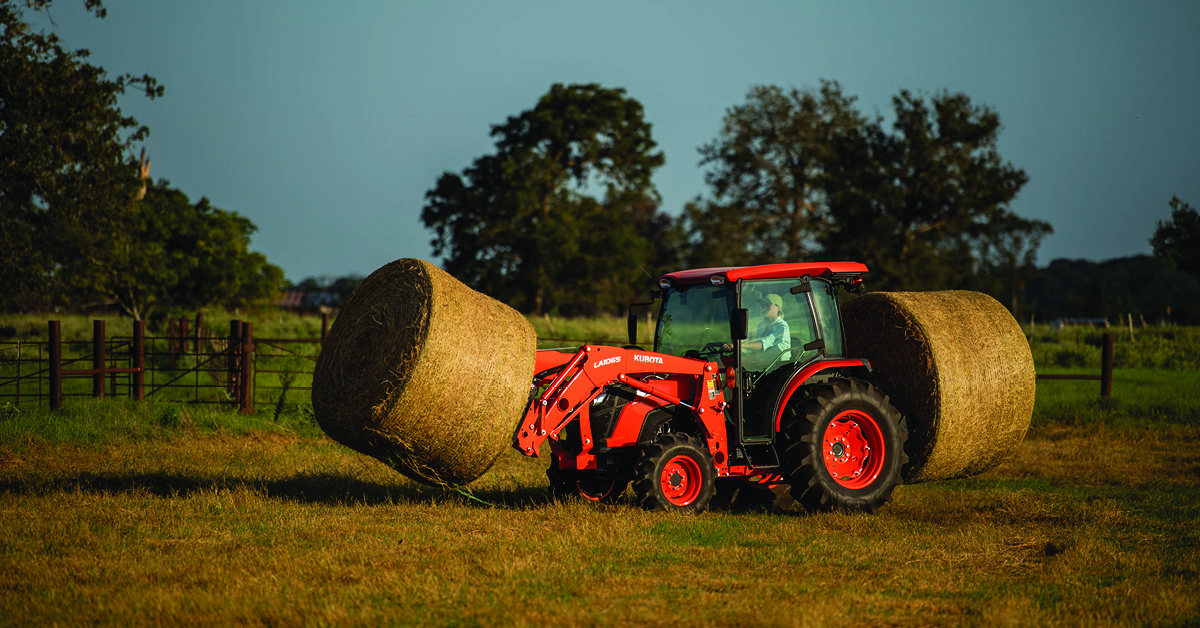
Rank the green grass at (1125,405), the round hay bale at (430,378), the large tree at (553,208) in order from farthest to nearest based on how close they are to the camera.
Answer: the large tree at (553,208)
the green grass at (1125,405)
the round hay bale at (430,378)

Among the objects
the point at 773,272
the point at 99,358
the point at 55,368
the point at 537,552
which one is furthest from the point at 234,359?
the point at 537,552

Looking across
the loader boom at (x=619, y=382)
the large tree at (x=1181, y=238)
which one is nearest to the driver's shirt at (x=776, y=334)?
the loader boom at (x=619, y=382)

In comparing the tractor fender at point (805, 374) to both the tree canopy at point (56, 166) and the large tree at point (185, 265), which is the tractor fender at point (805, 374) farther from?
the large tree at point (185, 265)

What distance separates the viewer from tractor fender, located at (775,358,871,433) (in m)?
8.52

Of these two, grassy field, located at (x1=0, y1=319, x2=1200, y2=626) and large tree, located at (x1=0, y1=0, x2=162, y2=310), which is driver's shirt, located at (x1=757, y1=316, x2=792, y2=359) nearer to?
grassy field, located at (x1=0, y1=319, x2=1200, y2=626)

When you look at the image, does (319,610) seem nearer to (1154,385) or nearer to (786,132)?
(1154,385)

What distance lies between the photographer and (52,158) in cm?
2383

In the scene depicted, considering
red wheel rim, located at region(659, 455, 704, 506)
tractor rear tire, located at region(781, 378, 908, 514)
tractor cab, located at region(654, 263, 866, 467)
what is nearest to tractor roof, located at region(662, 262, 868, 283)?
tractor cab, located at region(654, 263, 866, 467)

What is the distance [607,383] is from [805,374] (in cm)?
184

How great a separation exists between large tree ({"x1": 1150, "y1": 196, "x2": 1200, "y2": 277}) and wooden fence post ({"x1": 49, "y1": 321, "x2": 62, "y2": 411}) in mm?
34739

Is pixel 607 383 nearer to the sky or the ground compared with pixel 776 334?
nearer to the ground

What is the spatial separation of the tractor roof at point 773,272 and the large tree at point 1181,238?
1217 inches

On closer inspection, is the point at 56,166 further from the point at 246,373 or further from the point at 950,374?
the point at 950,374

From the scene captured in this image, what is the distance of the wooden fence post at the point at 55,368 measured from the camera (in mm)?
14062
